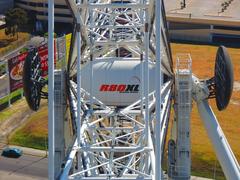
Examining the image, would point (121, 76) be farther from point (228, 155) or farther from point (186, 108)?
point (228, 155)

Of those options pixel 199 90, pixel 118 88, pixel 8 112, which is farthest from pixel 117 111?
pixel 8 112

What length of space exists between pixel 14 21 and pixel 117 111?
217 feet

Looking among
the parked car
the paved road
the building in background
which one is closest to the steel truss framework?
the paved road

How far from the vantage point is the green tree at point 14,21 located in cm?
8881

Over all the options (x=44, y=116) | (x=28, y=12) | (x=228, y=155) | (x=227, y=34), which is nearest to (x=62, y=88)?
(x=228, y=155)

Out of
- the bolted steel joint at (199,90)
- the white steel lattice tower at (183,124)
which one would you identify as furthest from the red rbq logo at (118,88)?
the bolted steel joint at (199,90)

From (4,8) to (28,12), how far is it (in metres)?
6.55

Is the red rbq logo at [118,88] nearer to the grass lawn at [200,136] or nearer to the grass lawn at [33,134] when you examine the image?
the grass lawn at [200,136]

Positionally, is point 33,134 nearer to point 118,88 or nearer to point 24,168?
point 24,168

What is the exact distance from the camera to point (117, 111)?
2642 centimetres

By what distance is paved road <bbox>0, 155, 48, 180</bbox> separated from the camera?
43.2 m

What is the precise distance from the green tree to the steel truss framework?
2290 inches

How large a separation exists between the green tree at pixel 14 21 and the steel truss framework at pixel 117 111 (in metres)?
58.2

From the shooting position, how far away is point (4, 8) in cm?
10394
